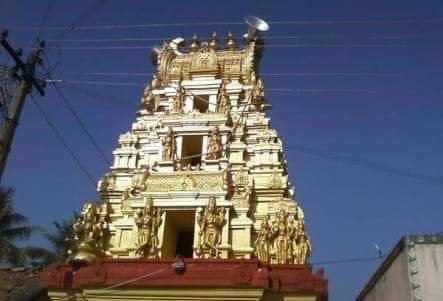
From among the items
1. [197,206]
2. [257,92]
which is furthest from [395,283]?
[257,92]

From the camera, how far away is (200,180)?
19.5 meters

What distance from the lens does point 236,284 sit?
14.0 m

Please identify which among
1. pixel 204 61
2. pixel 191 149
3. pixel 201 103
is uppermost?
pixel 204 61

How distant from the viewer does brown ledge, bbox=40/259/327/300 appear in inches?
557

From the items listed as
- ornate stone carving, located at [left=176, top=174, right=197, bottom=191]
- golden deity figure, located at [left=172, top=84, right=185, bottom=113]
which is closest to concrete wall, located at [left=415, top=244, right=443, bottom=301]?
ornate stone carving, located at [left=176, top=174, right=197, bottom=191]

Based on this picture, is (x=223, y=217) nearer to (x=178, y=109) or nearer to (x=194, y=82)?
(x=178, y=109)

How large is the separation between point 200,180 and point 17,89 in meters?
9.16

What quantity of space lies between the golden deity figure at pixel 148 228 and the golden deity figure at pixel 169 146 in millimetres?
2591

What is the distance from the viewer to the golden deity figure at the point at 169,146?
21.1m

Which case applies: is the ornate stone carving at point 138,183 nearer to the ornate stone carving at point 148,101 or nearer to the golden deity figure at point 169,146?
the golden deity figure at point 169,146

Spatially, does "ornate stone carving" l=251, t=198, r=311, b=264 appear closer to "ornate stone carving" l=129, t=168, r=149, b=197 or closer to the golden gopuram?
the golden gopuram

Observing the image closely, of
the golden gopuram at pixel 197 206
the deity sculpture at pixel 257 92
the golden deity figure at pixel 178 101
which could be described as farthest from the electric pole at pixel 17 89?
the deity sculpture at pixel 257 92

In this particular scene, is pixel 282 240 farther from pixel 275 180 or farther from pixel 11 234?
pixel 11 234

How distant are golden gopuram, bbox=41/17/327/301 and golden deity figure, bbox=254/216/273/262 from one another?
4cm
